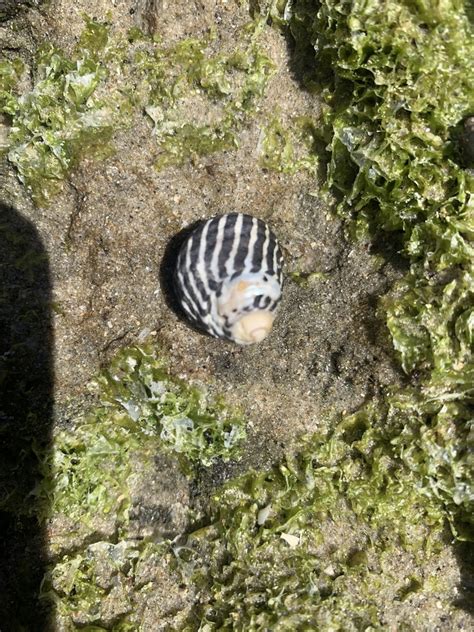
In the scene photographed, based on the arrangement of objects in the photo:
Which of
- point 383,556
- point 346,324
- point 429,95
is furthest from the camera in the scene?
point 346,324

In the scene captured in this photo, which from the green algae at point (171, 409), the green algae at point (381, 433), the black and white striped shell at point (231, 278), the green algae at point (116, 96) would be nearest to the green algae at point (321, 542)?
the green algae at point (381, 433)

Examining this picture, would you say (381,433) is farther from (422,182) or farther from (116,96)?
(116,96)

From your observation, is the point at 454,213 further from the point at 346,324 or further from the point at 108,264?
the point at 108,264

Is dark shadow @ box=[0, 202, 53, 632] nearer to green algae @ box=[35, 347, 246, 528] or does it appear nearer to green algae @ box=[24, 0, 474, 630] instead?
green algae @ box=[35, 347, 246, 528]

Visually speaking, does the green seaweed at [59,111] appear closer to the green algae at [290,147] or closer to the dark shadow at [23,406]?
the dark shadow at [23,406]

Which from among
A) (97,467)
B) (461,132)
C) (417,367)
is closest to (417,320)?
(417,367)

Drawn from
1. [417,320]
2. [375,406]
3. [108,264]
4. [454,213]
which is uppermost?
[454,213]
